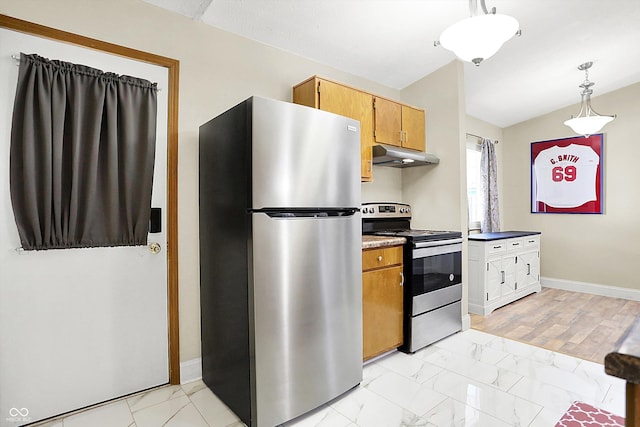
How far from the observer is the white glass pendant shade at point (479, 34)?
157 cm

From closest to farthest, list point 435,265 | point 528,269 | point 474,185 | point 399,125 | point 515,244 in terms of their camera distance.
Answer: point 435,265 < point 399,125 < point 515,244 < point 528,269 < point 474,185

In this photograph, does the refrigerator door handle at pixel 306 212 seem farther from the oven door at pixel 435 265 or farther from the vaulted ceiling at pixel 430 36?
the vaulted ceiling at pixel 430 36

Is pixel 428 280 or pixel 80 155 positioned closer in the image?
pixel 80 155

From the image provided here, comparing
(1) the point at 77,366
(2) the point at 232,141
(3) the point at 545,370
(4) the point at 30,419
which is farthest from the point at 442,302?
(4) the point at 30,419

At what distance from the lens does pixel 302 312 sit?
1.79 metres

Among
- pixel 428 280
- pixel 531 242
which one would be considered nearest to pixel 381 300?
pixel 428 280

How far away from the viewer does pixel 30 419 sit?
173 centimetres

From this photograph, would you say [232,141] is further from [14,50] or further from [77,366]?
[77,366]

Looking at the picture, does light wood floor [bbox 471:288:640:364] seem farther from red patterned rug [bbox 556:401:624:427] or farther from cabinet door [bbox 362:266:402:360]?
cabinet door [bbox 362:266:402:360]

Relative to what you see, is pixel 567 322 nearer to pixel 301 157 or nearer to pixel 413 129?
pixel 413 129

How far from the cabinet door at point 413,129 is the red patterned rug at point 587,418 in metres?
2.25

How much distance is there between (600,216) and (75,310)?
5796mm

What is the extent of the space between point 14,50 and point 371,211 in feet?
8.68

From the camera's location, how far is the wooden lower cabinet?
232 centimetres
